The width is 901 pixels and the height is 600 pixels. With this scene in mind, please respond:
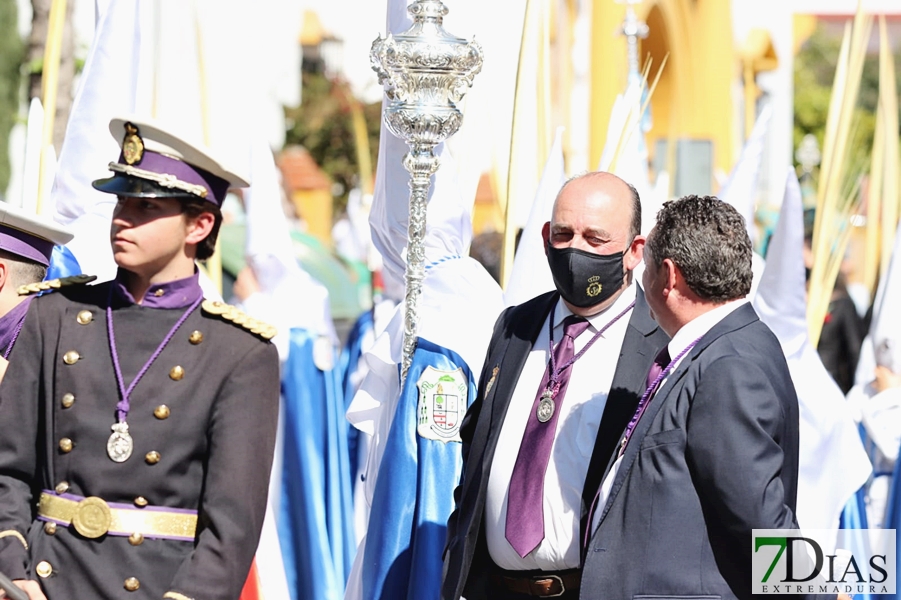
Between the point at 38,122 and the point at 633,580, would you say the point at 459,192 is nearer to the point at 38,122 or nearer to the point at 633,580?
the point at 38,122

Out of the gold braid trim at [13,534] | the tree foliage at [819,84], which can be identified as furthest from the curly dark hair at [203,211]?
the tree foliage at [819,84]

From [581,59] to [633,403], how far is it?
13633 mm

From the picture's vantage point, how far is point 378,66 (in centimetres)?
460

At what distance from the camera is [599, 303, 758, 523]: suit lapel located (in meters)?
3.20

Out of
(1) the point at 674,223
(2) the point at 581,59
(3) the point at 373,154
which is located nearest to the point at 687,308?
(1) the point at 674,223

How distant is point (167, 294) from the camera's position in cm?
Result: 310

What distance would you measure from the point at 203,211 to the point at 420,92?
61.0 inches

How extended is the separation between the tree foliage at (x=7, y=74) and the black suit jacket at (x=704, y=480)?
13.9 metres

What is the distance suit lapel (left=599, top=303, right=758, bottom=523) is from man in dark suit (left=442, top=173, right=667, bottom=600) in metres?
0.23

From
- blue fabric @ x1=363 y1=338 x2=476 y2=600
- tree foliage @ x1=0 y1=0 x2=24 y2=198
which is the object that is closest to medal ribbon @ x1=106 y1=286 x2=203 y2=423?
blue fabric @ x1=363 y1=338 x2=476 y2=600

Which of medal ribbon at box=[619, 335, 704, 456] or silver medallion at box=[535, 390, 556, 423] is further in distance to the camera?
silver medallion at box=[535, 390, 556, 423]

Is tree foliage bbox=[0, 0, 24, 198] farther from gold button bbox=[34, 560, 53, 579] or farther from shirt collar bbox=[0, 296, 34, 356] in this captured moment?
gold button bbox=[34, 560, 53, 579]

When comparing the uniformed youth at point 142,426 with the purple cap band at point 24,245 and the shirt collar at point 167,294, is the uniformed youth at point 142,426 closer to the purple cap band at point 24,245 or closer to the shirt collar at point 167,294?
the shirt collar at point 167,294

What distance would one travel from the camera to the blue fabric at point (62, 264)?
15.4ft
